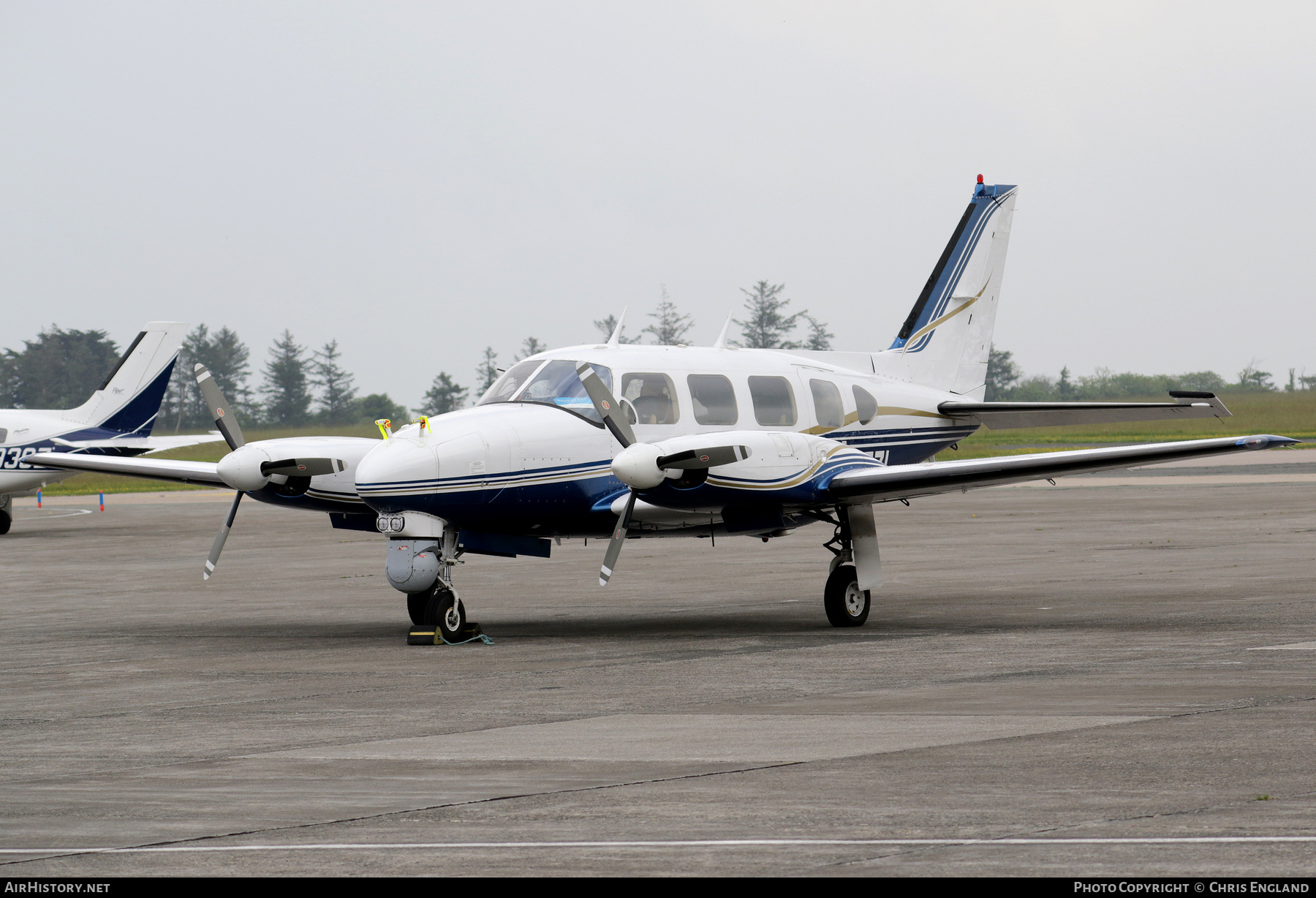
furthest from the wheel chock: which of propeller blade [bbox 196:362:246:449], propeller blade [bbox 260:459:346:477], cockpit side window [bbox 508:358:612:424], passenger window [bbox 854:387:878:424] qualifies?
passenger window [bbox 854:387:878:424]

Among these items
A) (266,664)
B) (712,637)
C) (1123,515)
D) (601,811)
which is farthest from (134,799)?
(1123,515)

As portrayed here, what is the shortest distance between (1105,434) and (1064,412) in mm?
67006

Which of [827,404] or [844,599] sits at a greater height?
[827,404]

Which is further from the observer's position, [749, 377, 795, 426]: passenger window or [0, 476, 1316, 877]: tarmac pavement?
[749, 377, 795, 426]: passenger window

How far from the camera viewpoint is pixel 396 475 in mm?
14359

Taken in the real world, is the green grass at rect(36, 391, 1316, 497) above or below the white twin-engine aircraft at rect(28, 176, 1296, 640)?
below

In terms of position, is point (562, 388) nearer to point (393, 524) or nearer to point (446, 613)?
point (393, 524)

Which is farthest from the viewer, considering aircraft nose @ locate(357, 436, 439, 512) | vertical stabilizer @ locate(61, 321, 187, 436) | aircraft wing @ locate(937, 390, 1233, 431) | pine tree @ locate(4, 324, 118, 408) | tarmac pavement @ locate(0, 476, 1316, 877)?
pine tree @ locate(4, 324, 118, 408)

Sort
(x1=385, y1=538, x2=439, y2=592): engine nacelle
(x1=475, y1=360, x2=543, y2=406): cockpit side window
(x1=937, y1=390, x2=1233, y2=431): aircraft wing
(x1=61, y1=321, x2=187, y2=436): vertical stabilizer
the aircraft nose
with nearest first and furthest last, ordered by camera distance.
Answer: the aircraft nose < (x1=385, y1=538, x2=439, y2=592): engine nacelle < (x1=475, y1=360, x2=543, y2=406): cockpit side window < (x1=937, y1=390, x2=1233, y2=431): aircraft wing < (x1=61, y1=321, x2=187, y2=436): vertical stabilizer

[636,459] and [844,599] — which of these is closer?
[636,459]

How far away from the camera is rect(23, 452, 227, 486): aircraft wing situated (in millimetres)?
17797

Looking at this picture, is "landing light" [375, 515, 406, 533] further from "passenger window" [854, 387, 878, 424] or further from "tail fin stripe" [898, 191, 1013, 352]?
"tail fin stripe" [898, 191, 1013, 352]

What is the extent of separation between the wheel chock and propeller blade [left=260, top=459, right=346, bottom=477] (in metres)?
2.14

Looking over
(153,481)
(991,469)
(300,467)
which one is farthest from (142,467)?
(153,481)
